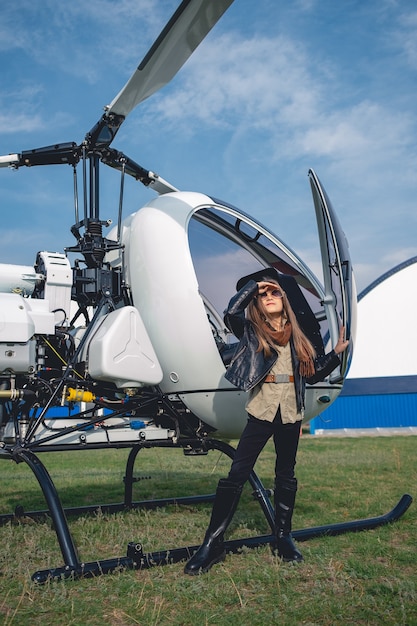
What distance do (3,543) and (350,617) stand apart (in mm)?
2728

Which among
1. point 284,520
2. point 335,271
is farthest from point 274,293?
point 284,520

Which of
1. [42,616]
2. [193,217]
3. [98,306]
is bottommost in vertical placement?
[42,616]

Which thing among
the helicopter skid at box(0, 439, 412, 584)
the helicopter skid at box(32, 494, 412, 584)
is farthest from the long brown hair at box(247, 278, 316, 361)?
the helicopter skid at box(32, 494, 412, 584)

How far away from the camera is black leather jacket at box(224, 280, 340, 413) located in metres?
3.77

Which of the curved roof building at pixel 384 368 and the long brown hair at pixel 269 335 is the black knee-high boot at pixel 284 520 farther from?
the curved roof building at pixel 384 368

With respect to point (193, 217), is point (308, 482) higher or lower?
lower

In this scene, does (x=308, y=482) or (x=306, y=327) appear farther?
(x=308, y=482)

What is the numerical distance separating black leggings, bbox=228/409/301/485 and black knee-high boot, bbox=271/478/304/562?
0.04m

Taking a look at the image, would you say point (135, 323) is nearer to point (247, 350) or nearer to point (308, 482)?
point (247, 350)

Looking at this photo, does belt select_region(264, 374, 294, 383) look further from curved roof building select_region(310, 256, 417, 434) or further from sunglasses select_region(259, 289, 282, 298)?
curved roof building select_region(310, 256, 417, 434)

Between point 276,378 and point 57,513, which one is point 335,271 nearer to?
point 276,378

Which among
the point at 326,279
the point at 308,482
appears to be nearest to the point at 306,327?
the point at 326,279

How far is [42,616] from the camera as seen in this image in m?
2.85

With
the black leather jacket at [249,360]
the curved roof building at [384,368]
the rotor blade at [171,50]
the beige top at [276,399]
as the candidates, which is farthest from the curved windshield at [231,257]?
the curved roof building at [384,368]
